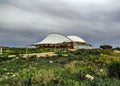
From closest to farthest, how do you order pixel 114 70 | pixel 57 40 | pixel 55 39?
pixel 114 70 → pixel 57 40 → pixel 55 39

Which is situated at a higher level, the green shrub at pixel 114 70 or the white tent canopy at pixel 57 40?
the white tent canopy at pixel 57 40

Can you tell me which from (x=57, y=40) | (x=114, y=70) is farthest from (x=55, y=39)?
(x=114, y=70)

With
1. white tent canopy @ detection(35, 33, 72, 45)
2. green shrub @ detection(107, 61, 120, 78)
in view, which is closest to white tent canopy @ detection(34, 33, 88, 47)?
white tent canopy @ detection(35, 33, 72, 45)

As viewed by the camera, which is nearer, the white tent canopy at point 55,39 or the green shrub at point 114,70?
the green shrub at point 114,70

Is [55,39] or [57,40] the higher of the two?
[55,39]

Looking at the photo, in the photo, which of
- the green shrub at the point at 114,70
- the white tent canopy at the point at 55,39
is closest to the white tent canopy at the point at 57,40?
the white tent canopy at the point at 55,39

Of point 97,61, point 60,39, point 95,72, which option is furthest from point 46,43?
point 95,72

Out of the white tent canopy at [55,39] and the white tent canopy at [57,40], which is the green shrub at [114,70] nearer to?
the white tent canopy at [57,40]

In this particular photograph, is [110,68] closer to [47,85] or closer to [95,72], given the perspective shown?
[95,72]

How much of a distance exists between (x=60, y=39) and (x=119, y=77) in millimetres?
72977

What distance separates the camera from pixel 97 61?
2923 cm

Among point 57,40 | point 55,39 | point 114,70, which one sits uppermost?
point 55,39

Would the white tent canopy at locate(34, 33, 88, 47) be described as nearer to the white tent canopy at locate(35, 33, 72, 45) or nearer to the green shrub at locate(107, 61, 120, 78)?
the white tent canopy at locate(35, 33, 72, 45)

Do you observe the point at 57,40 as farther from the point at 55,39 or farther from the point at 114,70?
the point at 114,70
